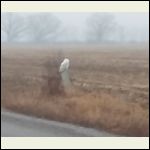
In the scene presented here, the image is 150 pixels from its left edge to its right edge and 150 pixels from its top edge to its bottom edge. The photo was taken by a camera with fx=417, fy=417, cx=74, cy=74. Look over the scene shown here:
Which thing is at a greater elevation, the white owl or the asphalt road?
the asphalt road

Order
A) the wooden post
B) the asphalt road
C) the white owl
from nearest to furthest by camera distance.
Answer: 1. the asphalt road
2. the white owl
3. the wooden post

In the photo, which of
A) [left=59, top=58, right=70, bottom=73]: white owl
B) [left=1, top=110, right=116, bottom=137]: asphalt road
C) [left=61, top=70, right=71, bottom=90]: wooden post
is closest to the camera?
[left=1, top=110, right=116, bottom=137]: asphalt road

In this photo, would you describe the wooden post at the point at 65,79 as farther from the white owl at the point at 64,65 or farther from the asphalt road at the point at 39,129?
the asphalt road at the point at 39,129

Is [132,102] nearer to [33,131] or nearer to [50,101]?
[50,101]

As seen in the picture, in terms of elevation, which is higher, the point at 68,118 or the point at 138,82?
the point at 68,118

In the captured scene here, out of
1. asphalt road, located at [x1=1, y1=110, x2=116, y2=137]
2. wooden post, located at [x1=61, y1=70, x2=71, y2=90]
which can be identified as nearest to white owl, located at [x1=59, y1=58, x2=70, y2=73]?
wooden post, located at [x1=61, y1=70, x2=71, y2=90]

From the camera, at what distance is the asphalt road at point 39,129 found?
760 cm

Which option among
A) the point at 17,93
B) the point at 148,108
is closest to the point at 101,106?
the point at 148,108

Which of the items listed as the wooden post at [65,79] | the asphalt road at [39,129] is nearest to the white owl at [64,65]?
the wooden post at [65,79]

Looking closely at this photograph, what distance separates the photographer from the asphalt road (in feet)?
24.9

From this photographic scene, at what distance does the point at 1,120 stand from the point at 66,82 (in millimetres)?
3065

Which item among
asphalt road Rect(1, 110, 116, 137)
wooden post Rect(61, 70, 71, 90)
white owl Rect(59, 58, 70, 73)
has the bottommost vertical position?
wooden post Rect(61, 70, 71, 90)

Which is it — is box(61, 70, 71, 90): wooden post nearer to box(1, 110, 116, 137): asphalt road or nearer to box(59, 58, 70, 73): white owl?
box(59, 58, 70, 73): white owl

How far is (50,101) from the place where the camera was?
10508mm
